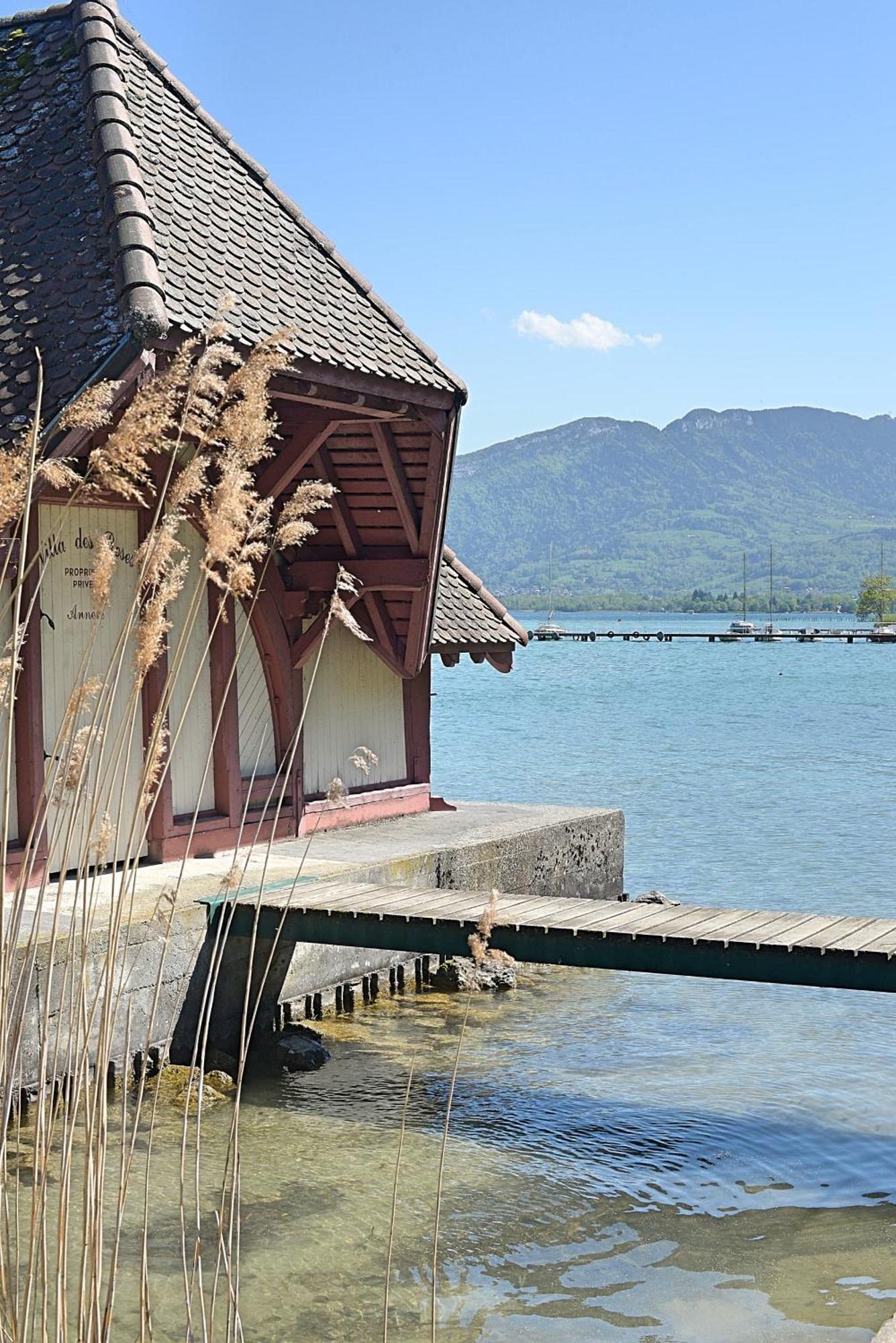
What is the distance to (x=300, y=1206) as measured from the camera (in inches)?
253

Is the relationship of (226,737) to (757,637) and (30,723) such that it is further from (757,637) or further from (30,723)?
(757,637)

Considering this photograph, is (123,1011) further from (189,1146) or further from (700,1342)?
(700,1342)

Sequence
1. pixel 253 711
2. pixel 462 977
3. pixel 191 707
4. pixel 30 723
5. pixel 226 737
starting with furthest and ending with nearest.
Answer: pixel 253 711
pixel 462 977
pixel 226 737
pixel 191 707
pixel 30 723

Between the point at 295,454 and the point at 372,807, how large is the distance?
2913 millimetres

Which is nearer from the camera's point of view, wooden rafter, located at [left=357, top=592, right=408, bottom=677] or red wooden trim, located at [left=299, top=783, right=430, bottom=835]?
red wooden trim, located at [left=299, top=783, right=430, bottom=835]

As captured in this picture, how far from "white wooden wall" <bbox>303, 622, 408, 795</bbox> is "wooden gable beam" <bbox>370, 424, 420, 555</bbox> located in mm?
797

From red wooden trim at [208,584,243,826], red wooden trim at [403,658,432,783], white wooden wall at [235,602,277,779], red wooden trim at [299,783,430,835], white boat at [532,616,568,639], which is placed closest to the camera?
red wooden trim at [208,584,243,826]

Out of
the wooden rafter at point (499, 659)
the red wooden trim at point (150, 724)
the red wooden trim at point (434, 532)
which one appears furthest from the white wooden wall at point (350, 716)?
the red wooden trim at point (150, 724)

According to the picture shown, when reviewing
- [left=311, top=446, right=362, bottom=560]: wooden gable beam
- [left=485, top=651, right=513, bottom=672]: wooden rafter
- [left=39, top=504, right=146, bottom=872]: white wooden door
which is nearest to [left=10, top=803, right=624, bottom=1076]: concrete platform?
[left=39, top=504, right=146, bottom=872]: white wooden door

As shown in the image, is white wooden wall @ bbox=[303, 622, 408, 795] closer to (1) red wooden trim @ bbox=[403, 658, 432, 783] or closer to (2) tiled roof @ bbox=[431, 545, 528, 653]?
(1) red wooden trim @ bbox=[403, 658, 432, 783]

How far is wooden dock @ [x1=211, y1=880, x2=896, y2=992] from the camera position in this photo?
683 centimetres

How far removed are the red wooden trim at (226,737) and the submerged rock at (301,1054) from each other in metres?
1.59

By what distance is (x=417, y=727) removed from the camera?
39.5ft

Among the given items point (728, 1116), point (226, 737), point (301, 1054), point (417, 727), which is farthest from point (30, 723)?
point (417, 727)
